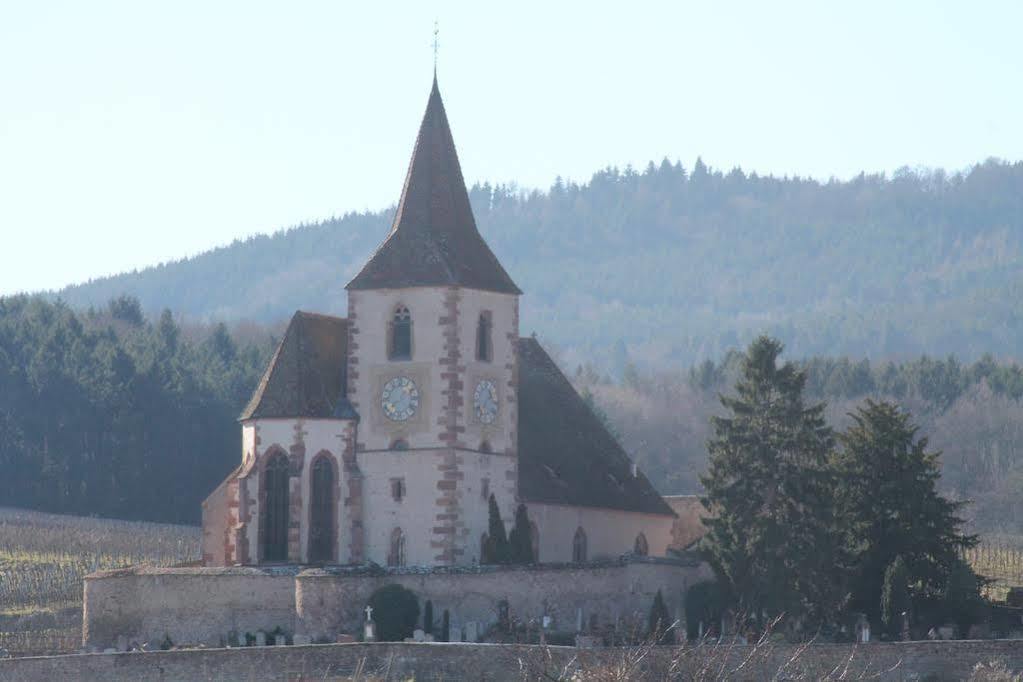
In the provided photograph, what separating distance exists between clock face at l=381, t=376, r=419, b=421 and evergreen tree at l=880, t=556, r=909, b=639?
14834 millimetres

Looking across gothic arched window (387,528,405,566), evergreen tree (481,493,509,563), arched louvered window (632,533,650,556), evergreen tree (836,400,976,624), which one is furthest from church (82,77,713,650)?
evergreen tree (836,400,976,624)

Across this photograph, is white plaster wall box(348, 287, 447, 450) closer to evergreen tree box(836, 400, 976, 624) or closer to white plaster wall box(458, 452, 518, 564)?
white plaster wall box(458, 452, 518, 564)

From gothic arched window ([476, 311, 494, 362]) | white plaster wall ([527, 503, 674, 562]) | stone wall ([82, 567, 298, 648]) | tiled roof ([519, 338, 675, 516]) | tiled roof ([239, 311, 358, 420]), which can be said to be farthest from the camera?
tiled roof ([519, 338, 675, 516])

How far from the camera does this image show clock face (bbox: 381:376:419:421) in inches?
3216

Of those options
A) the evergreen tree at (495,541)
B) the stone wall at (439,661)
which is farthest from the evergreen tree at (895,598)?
the evergreen tree at (495,541)

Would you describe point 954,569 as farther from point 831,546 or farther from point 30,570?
point 30,570

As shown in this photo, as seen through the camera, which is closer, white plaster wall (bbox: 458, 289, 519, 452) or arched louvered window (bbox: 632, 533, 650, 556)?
white plaster wall (bbox: 458, 289, 519, 452)

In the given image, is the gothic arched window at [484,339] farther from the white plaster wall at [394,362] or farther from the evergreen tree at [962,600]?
the evergreen tree at [962,600]

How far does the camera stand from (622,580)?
7812 cm

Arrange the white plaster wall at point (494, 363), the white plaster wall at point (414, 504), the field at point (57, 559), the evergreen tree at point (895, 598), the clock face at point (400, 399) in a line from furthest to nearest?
the field at point (57, 559)
the white plaster wall at point (494, 363)
the clock face at point (400, 399)
the white plaster wall at point (414, 504)
the evergreen tree at point (895, 598)

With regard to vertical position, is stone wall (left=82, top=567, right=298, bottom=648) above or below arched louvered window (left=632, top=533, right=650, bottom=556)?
below

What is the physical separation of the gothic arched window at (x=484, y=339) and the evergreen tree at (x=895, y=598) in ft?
47.1

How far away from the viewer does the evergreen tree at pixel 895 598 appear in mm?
74688

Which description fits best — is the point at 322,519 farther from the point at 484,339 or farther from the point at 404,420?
the point at 484,339
